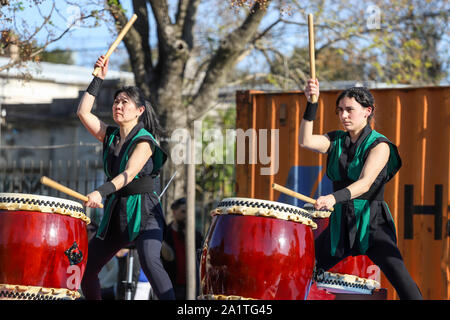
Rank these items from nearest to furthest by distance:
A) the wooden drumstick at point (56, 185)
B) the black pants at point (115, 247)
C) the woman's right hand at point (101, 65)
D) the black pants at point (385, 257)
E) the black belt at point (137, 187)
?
the wooden drumstick at point (56, 185) → the black pants at point (385, 257) → the black pants at point (115, 247) → the black belt at point (137, 187) → the woman's right hand at point (101, 65)

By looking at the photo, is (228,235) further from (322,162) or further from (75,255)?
(322,162)

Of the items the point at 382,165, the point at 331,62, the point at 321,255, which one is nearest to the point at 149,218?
the point at 321,255

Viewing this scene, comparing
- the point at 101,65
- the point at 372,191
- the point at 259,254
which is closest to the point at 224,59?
the point at 101,65

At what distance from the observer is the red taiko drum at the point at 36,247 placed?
13.8 feet

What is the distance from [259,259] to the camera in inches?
157

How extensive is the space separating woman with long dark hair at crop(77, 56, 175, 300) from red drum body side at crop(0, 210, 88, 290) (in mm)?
332

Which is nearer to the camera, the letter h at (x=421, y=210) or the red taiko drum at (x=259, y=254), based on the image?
the red taiko drum at (x=259, y=254)

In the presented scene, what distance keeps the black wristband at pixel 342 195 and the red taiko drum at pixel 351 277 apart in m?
0.82

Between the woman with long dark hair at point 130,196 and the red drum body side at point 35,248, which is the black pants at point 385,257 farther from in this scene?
the red drum body side at point 35,248

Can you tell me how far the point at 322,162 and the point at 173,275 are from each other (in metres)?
1.95

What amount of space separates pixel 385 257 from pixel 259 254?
2.58 feet

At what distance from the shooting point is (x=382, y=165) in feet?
13.9

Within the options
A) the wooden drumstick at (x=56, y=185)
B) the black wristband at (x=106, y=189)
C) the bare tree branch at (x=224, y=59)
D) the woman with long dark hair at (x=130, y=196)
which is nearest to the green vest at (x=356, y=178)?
the woman with long dark hair at (x=130, y=196)

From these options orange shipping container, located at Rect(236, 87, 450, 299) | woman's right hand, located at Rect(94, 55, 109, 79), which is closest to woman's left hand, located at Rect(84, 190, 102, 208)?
woman's right hand, located at Rect(94, 55, 109, 79)
